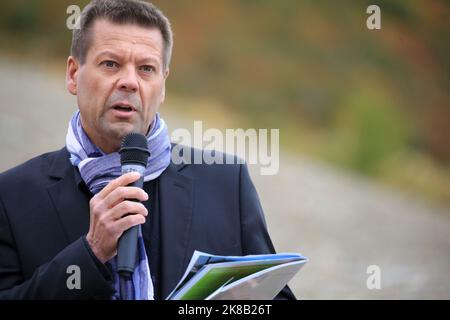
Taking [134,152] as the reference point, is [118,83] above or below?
above

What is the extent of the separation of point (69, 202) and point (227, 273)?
869mm

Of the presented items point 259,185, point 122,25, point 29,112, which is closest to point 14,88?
point 29,112

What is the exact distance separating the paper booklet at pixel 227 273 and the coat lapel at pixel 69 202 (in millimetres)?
696

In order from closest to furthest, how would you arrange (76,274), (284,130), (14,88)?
(76,274), (14,88), (284,130)

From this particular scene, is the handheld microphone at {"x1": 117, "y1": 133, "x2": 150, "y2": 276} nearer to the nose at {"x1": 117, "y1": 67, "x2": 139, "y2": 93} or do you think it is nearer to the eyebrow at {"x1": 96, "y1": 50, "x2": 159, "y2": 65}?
the nose at {"x1": 117, "y1": 67, "x2": 139, "y2": 93}

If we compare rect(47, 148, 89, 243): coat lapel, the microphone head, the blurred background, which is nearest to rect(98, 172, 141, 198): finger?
the microphone head

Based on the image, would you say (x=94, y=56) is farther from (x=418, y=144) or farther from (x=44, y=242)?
(x=418, y=144)

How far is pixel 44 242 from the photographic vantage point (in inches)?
101

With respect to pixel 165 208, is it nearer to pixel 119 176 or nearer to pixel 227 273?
pixel 119 176

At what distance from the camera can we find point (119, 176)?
2.57 metres

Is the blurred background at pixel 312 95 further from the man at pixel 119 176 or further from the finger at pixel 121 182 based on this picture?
the finger at pixel 121 182

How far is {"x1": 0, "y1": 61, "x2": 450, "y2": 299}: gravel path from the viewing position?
7.32 meters

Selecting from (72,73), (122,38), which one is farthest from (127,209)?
(72,73)
